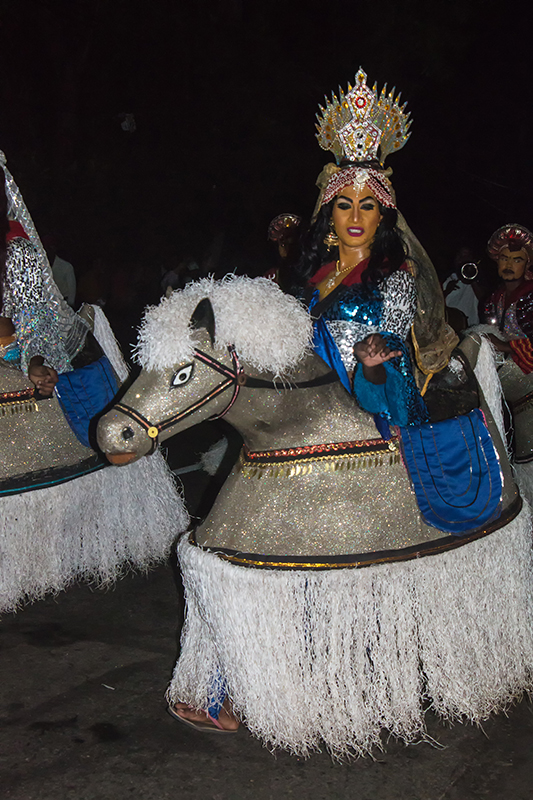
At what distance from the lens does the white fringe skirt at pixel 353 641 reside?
2.50 metres

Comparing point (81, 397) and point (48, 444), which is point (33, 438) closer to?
point (48, 444)

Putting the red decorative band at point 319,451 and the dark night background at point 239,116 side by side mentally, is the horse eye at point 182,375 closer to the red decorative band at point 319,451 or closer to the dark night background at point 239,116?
the red decorative band at point 319,451

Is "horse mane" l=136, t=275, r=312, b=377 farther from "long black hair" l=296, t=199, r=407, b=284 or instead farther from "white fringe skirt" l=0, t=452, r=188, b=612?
"white fringe skirt" l=0, t=452, r=188, b=612

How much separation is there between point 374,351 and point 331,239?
3.39 feet

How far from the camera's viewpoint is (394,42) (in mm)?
13406

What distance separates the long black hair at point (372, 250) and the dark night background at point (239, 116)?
385 inches

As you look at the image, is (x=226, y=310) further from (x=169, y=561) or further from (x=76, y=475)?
(x=169, y=561)

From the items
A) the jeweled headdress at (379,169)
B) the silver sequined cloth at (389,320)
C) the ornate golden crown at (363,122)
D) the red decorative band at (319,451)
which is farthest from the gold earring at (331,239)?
the red decorative band at (319,451)

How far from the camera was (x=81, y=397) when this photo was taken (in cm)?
399

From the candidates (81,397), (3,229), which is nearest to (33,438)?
(81,397)

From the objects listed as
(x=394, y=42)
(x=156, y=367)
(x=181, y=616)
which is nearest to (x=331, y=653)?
(x=156, y=367)

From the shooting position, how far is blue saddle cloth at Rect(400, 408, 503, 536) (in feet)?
8.48

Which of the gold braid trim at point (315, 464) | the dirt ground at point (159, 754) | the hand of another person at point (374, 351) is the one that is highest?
the hand of another person at point (374, 351)

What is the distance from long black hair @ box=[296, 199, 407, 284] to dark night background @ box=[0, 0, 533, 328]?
9775 mm
